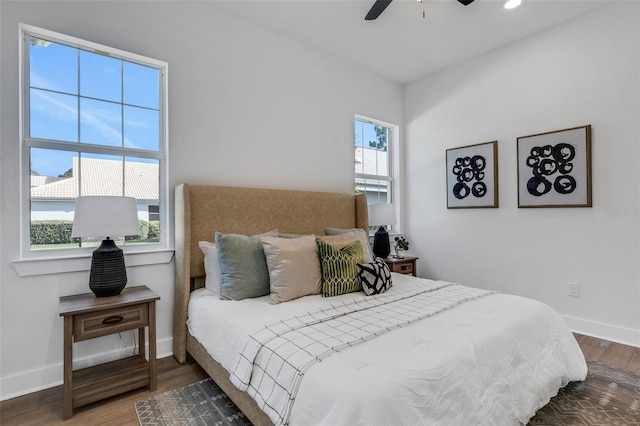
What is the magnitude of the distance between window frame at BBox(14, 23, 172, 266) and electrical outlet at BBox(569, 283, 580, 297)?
3.65 metres

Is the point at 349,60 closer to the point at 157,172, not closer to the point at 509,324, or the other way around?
the point at 157,172

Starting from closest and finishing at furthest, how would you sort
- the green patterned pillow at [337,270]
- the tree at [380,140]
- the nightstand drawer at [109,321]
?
the nightstand drawer at [109,321] → the green patterned pillow at [337,270] → the tree at [380,140]

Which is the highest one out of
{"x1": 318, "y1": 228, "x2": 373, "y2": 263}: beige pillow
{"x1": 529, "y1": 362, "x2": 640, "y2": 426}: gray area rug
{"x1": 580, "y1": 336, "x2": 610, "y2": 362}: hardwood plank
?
{"x1": 318, "y1": 228, "x2": 373, "y2": 263}: beige pillow

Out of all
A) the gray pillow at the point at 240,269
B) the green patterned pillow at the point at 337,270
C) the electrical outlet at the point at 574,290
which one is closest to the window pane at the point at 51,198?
the gray pillow at the point at 240,269

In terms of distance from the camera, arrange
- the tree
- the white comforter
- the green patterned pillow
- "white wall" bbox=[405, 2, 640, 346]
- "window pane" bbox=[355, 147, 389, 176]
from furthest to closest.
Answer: the tree < "window pane" bbox=[355, 147, 389, 176] < "white wall" bbox=[405, 2, 640, 346] < the green patterned pillow < the white comforter

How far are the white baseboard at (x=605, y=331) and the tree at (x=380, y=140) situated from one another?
276cm

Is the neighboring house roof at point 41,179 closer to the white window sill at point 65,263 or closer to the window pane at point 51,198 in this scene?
the window pane at point 51,198

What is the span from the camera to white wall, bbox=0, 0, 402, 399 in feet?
6.43

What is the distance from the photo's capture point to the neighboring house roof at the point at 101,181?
2127 mm

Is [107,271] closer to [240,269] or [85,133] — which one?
[240,269]

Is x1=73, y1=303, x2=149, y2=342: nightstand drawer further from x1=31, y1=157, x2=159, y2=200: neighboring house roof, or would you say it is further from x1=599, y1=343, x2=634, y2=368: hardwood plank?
x1=599, y1=343, x2=634, y2=368: hardwood plank

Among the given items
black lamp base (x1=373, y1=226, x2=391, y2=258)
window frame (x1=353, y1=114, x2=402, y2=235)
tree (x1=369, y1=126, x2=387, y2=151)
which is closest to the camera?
black lamp base (x1=373, y1=226, x2=391, y2=258)

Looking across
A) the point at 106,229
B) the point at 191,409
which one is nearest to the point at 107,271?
the point at 106,229

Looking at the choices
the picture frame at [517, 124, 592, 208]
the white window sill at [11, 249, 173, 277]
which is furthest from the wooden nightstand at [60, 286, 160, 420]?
the picture frame at [517, 124, 592, 208]
